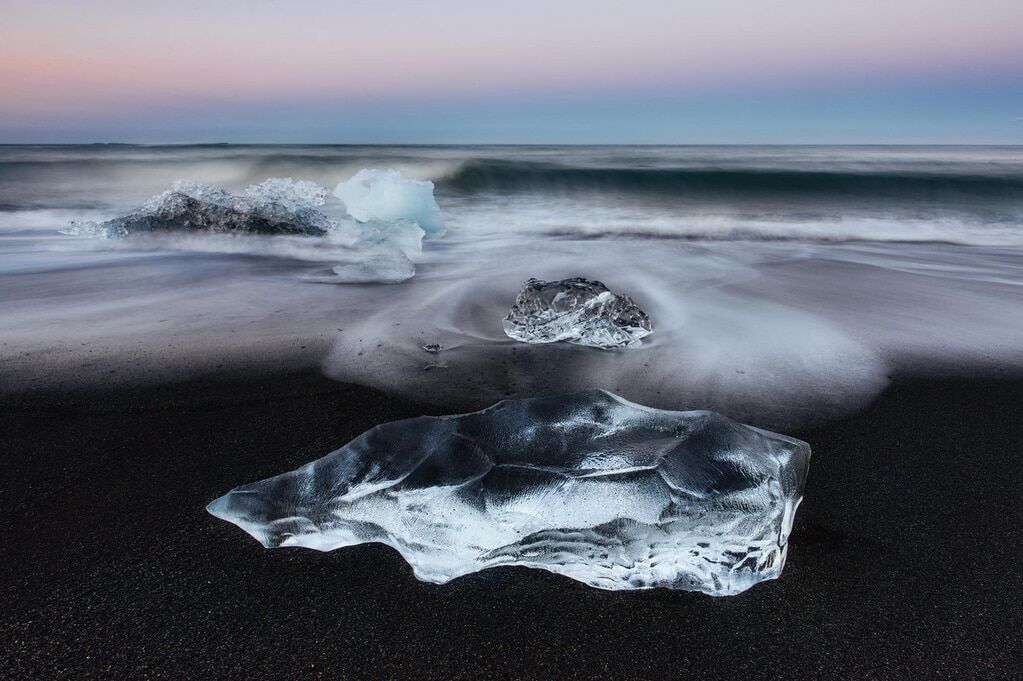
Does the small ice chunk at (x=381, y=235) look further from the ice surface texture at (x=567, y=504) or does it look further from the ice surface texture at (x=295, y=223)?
the ice surface texture at (x=567, y=504)

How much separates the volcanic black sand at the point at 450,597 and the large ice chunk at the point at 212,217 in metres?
5.69

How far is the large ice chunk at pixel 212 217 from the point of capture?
749 cm

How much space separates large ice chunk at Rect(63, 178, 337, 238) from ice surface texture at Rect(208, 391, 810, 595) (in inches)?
252

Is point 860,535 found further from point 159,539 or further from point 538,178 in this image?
point 538,178

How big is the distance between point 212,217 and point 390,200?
2236 millimetres

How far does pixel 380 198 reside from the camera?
8.04 metres

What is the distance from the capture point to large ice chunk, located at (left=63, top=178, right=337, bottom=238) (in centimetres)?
749

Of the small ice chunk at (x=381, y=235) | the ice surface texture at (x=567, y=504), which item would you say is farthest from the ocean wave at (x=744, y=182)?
the ice surface texture at (x=567, y=504)

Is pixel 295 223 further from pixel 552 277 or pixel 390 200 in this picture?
pixel 552 277

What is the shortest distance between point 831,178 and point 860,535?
52.7 ft

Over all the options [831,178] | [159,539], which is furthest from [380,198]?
[831,178]

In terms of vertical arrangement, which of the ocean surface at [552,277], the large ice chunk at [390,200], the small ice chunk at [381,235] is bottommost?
the ocean surface at [552,277]

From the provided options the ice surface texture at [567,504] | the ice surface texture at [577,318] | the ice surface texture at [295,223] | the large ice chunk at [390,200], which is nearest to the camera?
the ice surface texture at [567,504]

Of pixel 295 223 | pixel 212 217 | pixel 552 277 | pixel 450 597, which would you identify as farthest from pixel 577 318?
pixel 212 217
